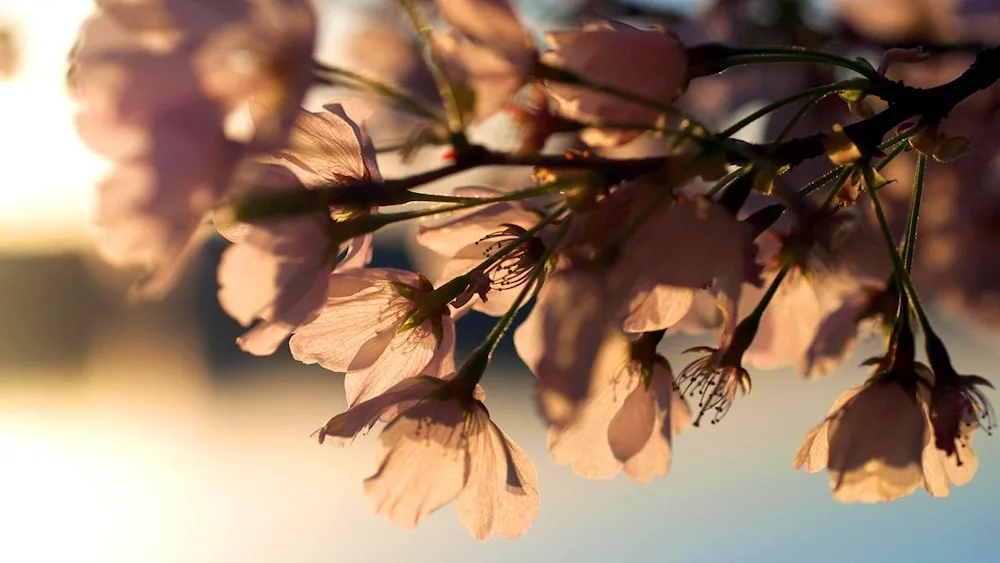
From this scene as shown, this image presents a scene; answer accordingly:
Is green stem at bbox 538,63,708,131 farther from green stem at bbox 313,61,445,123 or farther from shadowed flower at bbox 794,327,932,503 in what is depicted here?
shadowed flower at bbox 794,327,932,503

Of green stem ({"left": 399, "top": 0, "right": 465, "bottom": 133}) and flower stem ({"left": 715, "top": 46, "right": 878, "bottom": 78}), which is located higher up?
flower stem ({"left": 715, "top": 46, "right": 878, "bottom": 78})

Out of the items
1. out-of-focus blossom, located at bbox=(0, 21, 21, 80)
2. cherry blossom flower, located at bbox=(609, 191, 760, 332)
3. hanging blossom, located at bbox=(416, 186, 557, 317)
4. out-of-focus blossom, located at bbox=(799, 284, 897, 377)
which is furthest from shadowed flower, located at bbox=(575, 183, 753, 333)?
out-of-focus blossom, located at bbox=(0, 21, 21, 80)

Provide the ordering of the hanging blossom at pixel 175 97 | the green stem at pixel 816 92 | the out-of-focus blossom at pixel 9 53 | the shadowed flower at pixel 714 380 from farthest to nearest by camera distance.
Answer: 1. the out-of-focus blossom at pixel 9 53
2. the shadowed flower at pixel 714 380
3. the green stem at pixel 816 92
4. the hanging blossom at pixel 175 97

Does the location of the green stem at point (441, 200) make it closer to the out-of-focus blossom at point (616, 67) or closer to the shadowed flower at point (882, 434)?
the out-of-focus blossom at point (616, 67)

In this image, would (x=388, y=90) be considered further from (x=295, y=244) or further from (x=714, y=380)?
(x=714, y=380)

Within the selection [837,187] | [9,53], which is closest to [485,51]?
[837,187]

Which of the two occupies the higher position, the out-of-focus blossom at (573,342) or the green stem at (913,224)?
the green stem at (913,224)

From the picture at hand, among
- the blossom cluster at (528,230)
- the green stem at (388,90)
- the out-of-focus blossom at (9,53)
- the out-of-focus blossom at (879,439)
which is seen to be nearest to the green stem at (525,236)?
the blossom cluster at (528,230)
